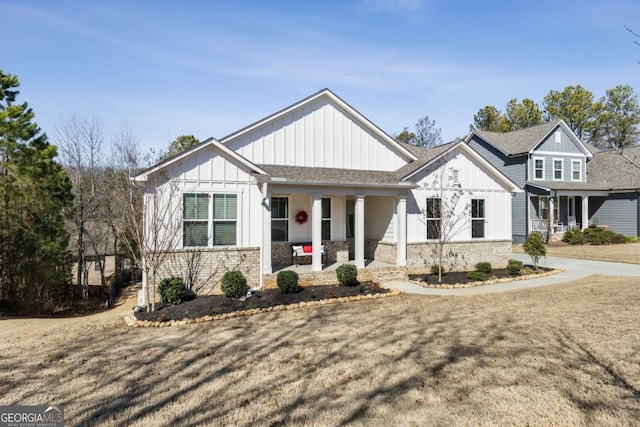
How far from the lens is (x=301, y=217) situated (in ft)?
47.2

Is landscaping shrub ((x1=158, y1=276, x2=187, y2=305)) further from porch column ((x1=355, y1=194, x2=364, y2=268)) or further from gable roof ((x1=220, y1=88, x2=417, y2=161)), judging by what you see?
porch column ((x1=355, y1=194, x2=364, y2=268))

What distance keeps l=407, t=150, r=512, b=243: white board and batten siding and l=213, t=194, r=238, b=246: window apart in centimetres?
684

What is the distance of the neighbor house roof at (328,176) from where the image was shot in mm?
12211

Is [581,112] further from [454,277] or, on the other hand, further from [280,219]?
[280,219]

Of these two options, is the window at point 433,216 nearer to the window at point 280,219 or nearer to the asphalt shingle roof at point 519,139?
the window at point 280,219

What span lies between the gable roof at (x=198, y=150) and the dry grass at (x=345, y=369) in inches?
166

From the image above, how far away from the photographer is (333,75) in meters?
19.6

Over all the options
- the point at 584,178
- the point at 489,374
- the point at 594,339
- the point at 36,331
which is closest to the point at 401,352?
the point at 489,374

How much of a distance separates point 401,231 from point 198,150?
7.87 metres

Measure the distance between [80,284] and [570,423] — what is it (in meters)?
18.7

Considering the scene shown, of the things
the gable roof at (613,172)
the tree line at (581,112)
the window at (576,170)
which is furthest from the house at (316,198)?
the tree line at (581,112)

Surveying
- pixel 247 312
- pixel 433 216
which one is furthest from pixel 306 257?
pixel 433 216

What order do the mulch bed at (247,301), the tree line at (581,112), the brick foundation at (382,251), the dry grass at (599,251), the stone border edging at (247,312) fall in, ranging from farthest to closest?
the tree line at (581,112) → the dry grass at (599,251) → the brick foundation at (382,251) → the mulch bed at (247,301) → the stone border edging at (247,312)

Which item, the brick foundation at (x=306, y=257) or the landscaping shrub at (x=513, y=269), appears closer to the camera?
the brick foundation at (x=306, y=257)
